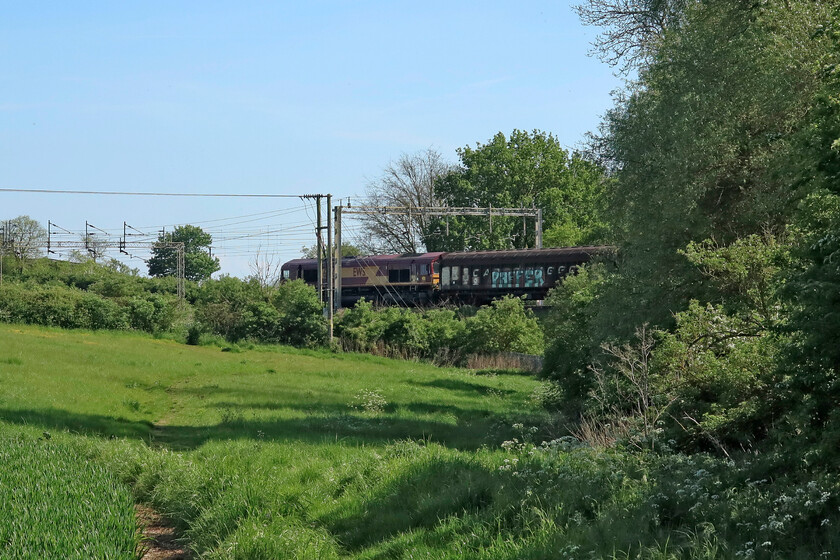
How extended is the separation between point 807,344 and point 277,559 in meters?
5.57

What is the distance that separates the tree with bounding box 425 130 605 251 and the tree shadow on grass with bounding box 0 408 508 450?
5444cm

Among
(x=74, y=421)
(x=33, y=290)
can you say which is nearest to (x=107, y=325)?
(x=33, y=290)

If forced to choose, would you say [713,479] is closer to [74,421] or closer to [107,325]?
[74,421]

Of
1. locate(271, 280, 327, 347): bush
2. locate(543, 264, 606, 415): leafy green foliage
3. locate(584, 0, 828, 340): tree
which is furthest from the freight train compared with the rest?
locate(584, 0, 828, 340): tree

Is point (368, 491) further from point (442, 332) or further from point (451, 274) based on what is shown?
point (451, 274)

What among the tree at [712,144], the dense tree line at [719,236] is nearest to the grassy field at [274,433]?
the dense tree line at [719,236]

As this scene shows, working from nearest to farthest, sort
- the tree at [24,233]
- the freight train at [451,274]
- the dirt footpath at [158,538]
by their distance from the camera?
1. the dirt footpath at [158,538]
2. the freight train at [451,274]
3. the tree at [24,233]

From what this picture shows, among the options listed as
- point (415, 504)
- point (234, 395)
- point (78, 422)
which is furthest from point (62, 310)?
point (415, 504)

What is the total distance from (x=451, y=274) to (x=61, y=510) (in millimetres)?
49205

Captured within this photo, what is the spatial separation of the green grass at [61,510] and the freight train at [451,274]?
40.5 meters

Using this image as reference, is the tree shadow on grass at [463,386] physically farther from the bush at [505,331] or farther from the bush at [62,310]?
the bush at [62,310]

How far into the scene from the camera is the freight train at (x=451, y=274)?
5347 centimetres

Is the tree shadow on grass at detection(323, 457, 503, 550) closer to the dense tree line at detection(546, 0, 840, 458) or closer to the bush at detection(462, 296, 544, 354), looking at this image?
the dense tree line at detection(546, 0, 840, 458)

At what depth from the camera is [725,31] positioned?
19500 millimetres
